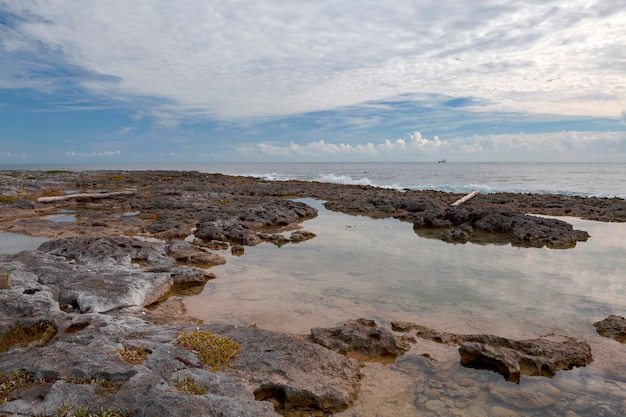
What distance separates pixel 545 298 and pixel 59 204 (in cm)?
3556

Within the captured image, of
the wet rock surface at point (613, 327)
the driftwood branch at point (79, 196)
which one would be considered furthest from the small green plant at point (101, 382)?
the driftwood branch at point (79, 196)

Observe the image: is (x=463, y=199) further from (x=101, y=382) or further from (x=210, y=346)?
(x=101, y=382)

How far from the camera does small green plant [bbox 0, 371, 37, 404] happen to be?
5.76 meters

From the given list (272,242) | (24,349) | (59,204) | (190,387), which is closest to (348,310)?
(190,387)

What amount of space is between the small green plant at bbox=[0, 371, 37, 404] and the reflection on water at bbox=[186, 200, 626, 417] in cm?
469

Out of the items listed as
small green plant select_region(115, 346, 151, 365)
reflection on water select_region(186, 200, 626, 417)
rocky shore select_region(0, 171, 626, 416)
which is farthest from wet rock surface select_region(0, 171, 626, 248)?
small green plant select_region(115, 346, 151, 365)

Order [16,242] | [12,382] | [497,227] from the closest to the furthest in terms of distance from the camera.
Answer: [12,382] → [16,242] → [497,227]

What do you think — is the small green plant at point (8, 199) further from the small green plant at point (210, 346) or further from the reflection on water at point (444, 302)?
the small green plant at point (210, 346)

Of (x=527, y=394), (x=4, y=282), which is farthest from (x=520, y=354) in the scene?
(x=4, y=282)

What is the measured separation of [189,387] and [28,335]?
180 inches

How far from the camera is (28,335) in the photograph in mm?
8188

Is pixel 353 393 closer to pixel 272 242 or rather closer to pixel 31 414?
pixel 31 414

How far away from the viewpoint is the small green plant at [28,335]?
791 cm

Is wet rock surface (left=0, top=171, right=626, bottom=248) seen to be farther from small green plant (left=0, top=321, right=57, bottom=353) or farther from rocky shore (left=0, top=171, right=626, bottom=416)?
small green plant (left=0, top=321, right=57, bottom=353)
